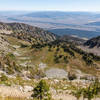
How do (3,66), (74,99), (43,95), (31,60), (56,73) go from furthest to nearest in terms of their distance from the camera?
(31,60)
(56,73)
(3,66)
(74,99)
(43,95)

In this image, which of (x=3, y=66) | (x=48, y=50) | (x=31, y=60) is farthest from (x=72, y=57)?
(x=3, y=66)

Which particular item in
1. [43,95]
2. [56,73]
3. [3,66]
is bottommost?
[56,73]

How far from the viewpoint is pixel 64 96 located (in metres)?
29.7

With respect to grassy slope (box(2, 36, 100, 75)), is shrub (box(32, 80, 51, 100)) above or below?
above

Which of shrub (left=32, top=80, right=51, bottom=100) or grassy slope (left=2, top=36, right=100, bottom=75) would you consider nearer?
shrub (left=32, top=80, right=51, bottom=100)

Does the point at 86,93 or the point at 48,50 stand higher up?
the point at 86,93

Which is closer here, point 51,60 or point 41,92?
point 41,92

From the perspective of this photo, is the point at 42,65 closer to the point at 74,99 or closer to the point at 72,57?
the point at 72,57

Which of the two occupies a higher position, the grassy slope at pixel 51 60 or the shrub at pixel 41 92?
the shrub at pixel 41 92

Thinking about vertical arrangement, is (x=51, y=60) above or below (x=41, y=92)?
below

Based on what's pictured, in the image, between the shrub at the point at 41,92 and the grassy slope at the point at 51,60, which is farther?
the grassy slope at the point at 51,60

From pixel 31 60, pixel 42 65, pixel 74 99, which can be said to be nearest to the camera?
pixel 74 99

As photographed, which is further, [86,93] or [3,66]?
[3,66]

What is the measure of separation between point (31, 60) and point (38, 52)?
15.7 m
